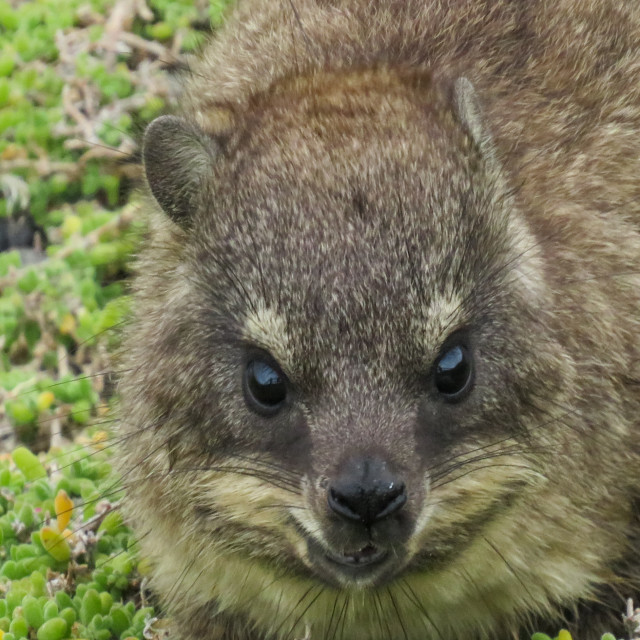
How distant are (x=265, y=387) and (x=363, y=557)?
1.97ft

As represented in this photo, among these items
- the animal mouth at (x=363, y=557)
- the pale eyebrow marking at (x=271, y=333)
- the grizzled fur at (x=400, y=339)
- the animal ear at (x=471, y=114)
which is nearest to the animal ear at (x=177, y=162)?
the grizzled fur at (x=400, y=339)

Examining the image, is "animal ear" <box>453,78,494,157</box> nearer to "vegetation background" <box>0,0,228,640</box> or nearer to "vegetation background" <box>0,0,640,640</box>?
"vegetation background" <box>0,0,640,640</box>

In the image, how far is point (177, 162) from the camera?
4.20m

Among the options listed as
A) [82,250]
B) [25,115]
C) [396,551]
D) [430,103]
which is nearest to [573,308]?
[430,103]

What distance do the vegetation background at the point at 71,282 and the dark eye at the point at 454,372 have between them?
3.26 feet

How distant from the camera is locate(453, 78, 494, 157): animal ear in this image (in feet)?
13.4

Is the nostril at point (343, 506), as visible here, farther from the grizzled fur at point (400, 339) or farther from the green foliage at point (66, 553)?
the green foliage at point (66, 553)

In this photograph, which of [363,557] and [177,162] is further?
[177,162]

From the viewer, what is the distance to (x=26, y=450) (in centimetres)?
530

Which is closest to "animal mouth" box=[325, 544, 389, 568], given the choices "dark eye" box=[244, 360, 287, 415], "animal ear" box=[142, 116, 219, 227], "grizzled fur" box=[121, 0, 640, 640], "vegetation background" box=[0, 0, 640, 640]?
"grizzled fur" box=[121, 0, 640, 640]

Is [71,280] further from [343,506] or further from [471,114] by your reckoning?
[343,506]

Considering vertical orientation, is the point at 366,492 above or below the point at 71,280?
above

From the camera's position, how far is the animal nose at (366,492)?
3.43 meters

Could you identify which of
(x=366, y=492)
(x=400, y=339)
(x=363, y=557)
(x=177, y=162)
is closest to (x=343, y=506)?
(x=366, y=492)
